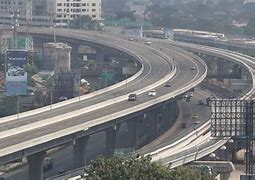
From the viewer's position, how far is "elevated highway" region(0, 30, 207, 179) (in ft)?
131

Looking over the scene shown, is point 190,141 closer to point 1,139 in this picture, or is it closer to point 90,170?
point 1,139

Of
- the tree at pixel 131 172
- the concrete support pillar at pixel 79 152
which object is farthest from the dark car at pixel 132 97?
the tree at pixel 131 172

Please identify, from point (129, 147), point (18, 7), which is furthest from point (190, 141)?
point (18, 7)

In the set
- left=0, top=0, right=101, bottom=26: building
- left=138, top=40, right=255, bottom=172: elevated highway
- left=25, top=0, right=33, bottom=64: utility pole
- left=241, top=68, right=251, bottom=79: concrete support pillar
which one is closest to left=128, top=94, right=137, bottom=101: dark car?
left=138, top=40, right=255, bottom=172: elevated highway

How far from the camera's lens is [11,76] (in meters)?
63.3

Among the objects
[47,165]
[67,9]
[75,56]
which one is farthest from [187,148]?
[67,9]

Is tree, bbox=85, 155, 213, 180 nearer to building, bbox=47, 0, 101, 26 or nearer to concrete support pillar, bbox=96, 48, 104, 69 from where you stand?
concrete support pillar, bbox=96, 48, 104, 69

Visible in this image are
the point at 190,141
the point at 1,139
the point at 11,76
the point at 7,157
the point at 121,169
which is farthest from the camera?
the point at 11,76

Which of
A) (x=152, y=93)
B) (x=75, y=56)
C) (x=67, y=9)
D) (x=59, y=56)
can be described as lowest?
(x=75, y=56)

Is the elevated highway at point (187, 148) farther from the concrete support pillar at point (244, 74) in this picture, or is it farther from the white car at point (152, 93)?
the concrete support pillar at point (244, 74)

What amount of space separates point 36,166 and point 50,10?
316 feet

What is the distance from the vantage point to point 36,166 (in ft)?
132

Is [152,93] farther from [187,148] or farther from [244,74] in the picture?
[244,74]

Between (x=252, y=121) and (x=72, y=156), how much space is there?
14312 mm
